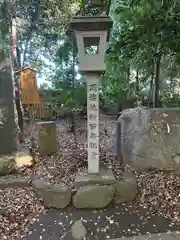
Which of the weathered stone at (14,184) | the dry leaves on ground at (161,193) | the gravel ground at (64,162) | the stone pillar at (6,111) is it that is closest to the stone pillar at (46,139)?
the gravel ground at (64,162)

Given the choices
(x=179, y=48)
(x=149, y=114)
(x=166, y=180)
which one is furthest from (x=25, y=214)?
(x=179, y=48)

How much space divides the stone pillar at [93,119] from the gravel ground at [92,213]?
0.91 feet

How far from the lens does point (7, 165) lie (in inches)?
122

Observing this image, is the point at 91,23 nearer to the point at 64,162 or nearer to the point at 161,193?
the point at 64,162

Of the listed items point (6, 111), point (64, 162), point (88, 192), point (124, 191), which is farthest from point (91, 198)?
point (6, 111)

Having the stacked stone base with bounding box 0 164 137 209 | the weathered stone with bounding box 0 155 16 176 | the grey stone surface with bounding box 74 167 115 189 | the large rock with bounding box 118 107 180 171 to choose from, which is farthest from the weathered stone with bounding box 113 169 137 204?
the weathered stone with bounding box 0 155 16 176

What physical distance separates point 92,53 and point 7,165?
67.8 inches

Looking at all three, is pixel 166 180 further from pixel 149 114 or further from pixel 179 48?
pixel 179 48

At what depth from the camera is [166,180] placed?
301 centimetres

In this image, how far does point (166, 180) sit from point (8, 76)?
238cm

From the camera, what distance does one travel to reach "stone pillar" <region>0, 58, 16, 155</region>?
319 cm

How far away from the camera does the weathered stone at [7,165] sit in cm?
310

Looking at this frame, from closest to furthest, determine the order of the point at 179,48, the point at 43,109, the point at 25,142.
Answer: the point at 179,48 < the point at 25,142 < the point at 43,109

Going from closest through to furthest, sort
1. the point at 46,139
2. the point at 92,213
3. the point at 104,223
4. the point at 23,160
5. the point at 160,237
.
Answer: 1. the point at 160,237
2. the point at 104,223
3. the point at 92,213
4. the point at 23,160
5. the point at 46,139
